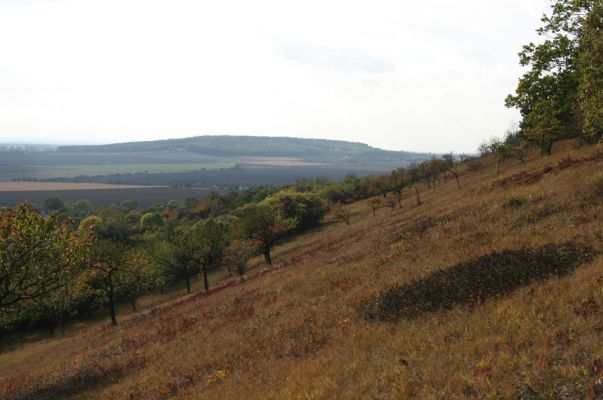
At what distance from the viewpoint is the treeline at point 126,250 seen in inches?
946

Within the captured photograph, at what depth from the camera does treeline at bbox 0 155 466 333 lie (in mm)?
24031

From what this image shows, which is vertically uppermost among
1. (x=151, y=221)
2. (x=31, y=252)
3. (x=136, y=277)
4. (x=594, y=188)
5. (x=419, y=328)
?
(x=594, y=188)

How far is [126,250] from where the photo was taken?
156ft

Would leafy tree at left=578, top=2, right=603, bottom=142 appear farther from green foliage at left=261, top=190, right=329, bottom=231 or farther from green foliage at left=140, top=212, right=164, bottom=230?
green foliage at left=140, top=212, right=164, bottom=230

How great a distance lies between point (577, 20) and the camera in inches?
1064

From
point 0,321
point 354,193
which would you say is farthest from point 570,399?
point 354,193

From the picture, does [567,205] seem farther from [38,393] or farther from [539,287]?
[38,393]

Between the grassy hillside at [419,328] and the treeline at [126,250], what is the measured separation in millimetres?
6591

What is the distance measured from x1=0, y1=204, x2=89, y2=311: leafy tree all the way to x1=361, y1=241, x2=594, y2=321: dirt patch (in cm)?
1934

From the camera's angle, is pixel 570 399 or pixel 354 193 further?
pixel 354 193

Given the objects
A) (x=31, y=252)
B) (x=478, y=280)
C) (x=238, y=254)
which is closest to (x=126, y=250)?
(x=238, y=254)

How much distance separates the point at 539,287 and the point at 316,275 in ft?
56.0

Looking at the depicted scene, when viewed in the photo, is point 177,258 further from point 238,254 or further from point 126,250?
point 126,250

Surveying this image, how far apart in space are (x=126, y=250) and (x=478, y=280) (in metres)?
42.2
